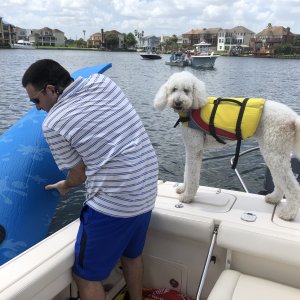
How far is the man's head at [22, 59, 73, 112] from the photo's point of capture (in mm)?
1893

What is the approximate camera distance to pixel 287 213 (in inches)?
98.9

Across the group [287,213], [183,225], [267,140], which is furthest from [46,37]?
[287,213]

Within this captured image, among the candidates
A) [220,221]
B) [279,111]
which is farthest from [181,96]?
[220,221]

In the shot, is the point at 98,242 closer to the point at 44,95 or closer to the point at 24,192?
the point at 44,95

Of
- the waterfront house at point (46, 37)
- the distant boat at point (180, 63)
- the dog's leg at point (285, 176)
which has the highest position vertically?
the waterfront house at point (46, 37)

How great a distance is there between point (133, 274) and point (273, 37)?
128567 mm

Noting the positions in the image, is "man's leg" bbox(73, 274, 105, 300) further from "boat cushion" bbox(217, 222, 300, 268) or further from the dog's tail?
the dog's tail

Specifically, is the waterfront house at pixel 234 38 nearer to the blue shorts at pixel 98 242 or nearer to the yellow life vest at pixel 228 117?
the yellow life vest at pixel 228 117

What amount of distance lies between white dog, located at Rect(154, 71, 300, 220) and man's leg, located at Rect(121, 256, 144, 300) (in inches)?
26.7

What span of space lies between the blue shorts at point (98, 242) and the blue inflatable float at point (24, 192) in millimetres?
810

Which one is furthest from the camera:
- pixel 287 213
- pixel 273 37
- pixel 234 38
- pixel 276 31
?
pixel 234 38

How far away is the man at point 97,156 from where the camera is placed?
1.82 meters

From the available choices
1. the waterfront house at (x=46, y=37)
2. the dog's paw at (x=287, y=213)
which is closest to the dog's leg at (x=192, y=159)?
the dog's paw at (x=287, y=213)

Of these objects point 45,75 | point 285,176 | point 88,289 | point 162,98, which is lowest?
point 88,289
